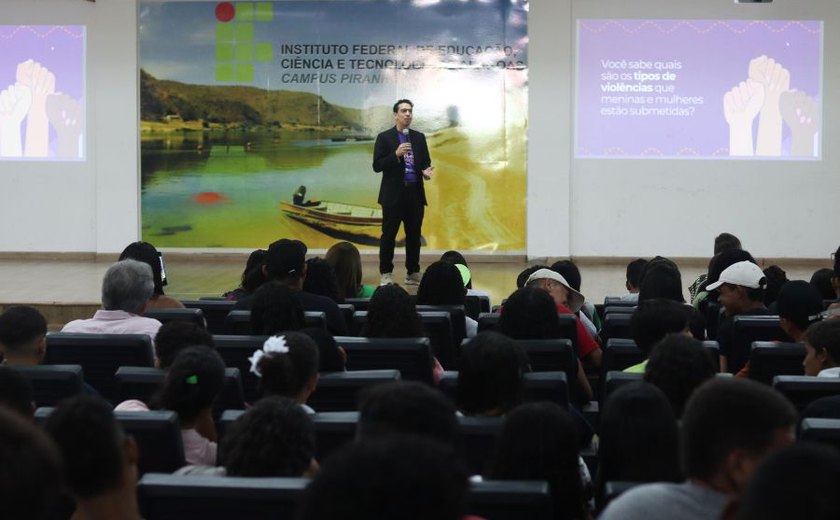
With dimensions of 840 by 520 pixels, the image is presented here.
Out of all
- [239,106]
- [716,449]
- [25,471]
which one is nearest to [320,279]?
[716,449]

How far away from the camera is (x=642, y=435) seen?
9.52ft

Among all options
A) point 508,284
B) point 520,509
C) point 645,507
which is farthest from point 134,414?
point 508,284

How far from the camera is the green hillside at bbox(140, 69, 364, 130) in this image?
42.9 ft

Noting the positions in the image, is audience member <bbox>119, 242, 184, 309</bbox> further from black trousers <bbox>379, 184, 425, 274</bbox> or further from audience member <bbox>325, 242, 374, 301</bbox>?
black trousers <bbox>379, 184, 425, 274</bbox>

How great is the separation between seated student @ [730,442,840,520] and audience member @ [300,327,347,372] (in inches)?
110

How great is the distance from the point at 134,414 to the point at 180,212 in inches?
410

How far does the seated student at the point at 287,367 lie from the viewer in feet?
11.5

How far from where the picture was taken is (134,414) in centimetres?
310

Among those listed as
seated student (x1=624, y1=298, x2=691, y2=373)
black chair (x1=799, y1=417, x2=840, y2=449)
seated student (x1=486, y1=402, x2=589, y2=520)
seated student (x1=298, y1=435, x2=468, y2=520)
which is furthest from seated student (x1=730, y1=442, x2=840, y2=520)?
seated student (x1=624, y1=298, x2=691, y2=373)

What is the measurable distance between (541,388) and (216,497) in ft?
5.03

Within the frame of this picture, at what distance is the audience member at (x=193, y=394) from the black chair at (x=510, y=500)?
113 centimetres

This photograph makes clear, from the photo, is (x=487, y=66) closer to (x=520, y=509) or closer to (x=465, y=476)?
(x=520, y=509)

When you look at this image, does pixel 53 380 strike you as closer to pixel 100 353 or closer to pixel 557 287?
pixel 100 353

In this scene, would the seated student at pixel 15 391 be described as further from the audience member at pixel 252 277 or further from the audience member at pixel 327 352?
the audience member at pixel 252 277
